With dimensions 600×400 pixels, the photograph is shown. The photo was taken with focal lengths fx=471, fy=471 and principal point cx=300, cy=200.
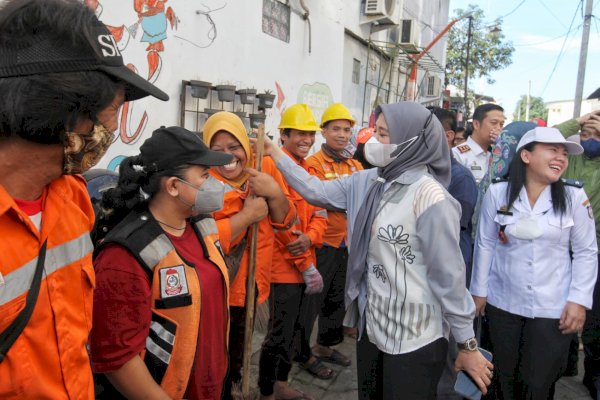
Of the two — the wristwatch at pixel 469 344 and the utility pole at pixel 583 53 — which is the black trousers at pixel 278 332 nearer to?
the wristwatch at pixel 469 344

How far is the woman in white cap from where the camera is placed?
2.70m

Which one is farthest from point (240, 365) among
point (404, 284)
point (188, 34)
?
point (188, 34)

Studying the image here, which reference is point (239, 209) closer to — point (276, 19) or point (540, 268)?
point (540, 268)

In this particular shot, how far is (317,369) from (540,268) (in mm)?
1925

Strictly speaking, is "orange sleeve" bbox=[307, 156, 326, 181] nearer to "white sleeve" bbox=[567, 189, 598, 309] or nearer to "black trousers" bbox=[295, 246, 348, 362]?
"black trousers" bbox=[295, 246, 348, 362]

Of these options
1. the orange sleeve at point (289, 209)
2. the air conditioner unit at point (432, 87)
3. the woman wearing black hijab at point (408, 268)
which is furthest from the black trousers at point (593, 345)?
the air conditioner unit at point (432, 87)

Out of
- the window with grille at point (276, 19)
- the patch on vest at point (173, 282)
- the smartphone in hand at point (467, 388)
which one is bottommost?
the smartphone in hand at point (467, 388)

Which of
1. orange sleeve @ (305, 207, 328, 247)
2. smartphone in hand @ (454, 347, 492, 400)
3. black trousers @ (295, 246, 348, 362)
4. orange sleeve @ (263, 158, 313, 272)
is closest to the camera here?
smartphone in hand @ (454, 347, 492, 400)

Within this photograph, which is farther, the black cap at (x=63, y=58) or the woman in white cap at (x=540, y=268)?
the woman in white cap at (x=540, y=268)

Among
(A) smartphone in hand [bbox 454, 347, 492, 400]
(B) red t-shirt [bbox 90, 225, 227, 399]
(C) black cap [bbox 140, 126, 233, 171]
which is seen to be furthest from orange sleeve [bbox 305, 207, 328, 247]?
(B) red t-shirt [bbox 90, 225, 227, 399]

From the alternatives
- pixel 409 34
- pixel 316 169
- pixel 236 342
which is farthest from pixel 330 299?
pixel 409 34

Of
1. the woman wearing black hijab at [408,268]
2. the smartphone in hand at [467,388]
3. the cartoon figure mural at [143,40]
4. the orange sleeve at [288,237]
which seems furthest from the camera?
the cartoon figure mural at [143,40]

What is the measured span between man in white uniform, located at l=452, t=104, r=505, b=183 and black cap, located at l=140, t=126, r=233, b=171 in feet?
11.3

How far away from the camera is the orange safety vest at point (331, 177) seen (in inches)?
156
